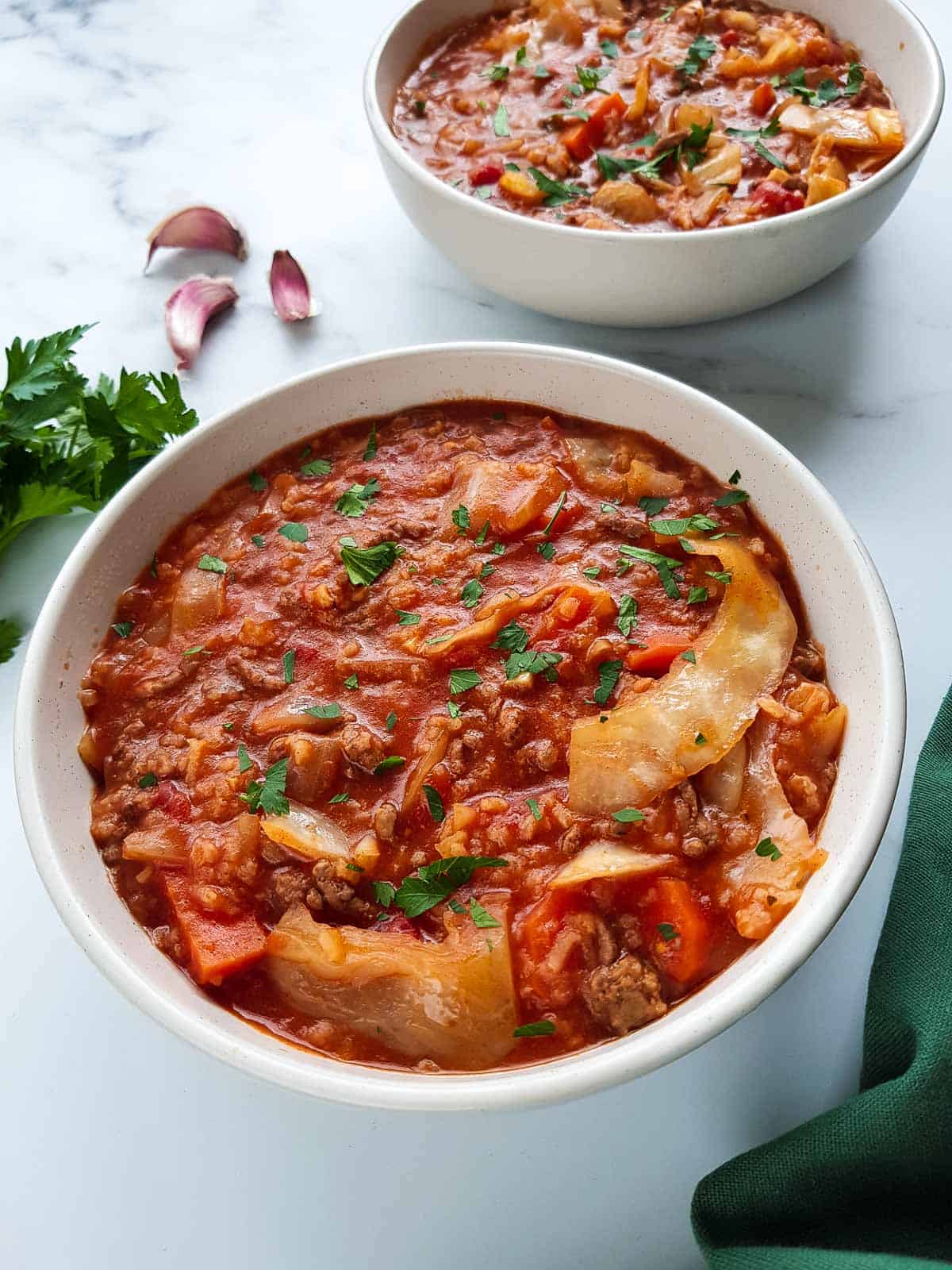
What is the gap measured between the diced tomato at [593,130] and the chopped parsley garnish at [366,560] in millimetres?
2129

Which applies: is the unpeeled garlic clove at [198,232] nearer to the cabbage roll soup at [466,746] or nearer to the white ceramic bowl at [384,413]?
the white ceramic bowl at [384,413]

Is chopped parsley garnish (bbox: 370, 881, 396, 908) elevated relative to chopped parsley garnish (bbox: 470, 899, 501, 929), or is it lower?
lower

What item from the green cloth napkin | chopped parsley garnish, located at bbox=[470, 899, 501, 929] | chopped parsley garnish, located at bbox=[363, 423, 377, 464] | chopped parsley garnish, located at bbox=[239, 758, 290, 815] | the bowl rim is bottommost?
the green cloth napkin

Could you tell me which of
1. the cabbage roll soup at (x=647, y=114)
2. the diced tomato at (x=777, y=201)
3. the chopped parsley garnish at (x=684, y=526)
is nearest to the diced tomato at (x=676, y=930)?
the chopped parsley garnish at (x=684, y=526)

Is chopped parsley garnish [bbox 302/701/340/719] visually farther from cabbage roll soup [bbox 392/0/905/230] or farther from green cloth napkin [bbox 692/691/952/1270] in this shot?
cabbage roll soup [bbox 392/0/905/230]

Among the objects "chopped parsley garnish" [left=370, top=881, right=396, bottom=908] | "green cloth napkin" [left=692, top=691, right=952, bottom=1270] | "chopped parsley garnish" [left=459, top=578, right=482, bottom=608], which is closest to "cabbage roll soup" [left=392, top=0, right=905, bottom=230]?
"chopped parsley garnish" [left=459, top=578, right=482, bottom=608]

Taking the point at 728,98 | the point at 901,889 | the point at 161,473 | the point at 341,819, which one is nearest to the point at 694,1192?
the point at 901,889

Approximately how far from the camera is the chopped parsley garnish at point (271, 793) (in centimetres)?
310

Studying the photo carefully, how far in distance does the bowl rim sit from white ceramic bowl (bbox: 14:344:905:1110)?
0.56 metres

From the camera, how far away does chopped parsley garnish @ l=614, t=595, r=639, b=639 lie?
335 centimetres

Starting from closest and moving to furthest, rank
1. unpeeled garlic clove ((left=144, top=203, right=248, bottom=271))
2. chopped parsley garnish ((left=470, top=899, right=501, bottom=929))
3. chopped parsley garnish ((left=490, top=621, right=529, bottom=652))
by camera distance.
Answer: chopped parsley garnish ((left=470, top=899, right=501, bottom=929)) → chopped parsley garnish ((left=490, top=621, right=529, bottom=652)) → unpeeled garlic clove ((left=144, top=203, right=248, bottom=271))

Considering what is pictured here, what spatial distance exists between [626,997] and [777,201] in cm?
302

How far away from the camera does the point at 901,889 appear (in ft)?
10.3

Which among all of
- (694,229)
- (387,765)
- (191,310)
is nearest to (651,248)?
(694,229)
